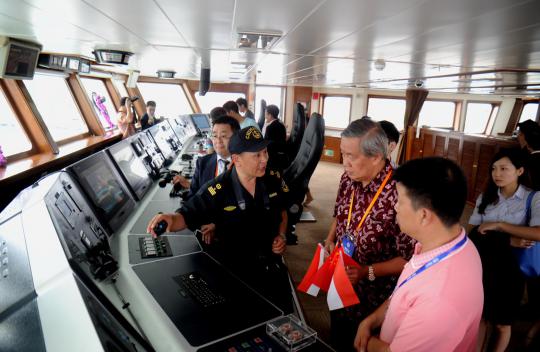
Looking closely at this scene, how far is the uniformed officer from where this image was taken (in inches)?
61.7

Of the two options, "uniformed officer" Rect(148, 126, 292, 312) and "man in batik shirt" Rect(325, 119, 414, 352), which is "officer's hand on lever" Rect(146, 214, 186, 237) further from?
"man in batik shirt" Rect(325, 119, 414, 352)

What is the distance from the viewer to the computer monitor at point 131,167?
7.43ft

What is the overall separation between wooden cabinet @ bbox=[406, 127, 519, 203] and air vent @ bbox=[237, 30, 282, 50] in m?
3.27

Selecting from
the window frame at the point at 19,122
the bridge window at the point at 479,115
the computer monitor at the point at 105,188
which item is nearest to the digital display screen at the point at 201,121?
the window frame at the point at 19,122

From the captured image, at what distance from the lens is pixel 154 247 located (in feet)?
5.31

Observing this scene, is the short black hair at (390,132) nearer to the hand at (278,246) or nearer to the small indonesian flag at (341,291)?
the hand at (278,246)

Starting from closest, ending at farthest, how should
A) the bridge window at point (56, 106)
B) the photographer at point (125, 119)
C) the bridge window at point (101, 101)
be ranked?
the bridge window at point (56, 106)
the photographer at point (125, 119)
the bridge window at point (101, 101)

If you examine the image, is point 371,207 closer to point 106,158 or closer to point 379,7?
point 379,7

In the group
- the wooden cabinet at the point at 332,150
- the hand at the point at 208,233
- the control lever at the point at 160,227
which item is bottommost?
the wooden cabinet at the point at 332,150

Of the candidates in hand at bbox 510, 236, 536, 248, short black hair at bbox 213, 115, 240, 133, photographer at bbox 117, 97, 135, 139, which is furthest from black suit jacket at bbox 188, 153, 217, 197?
photographer at bbox 117, 97, 135, 139

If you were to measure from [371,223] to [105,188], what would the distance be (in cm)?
150

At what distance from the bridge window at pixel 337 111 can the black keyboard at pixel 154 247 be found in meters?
9.54

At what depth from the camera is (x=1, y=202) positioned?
2885 millimetres

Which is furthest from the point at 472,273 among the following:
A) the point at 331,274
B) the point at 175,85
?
the point at 175,85
